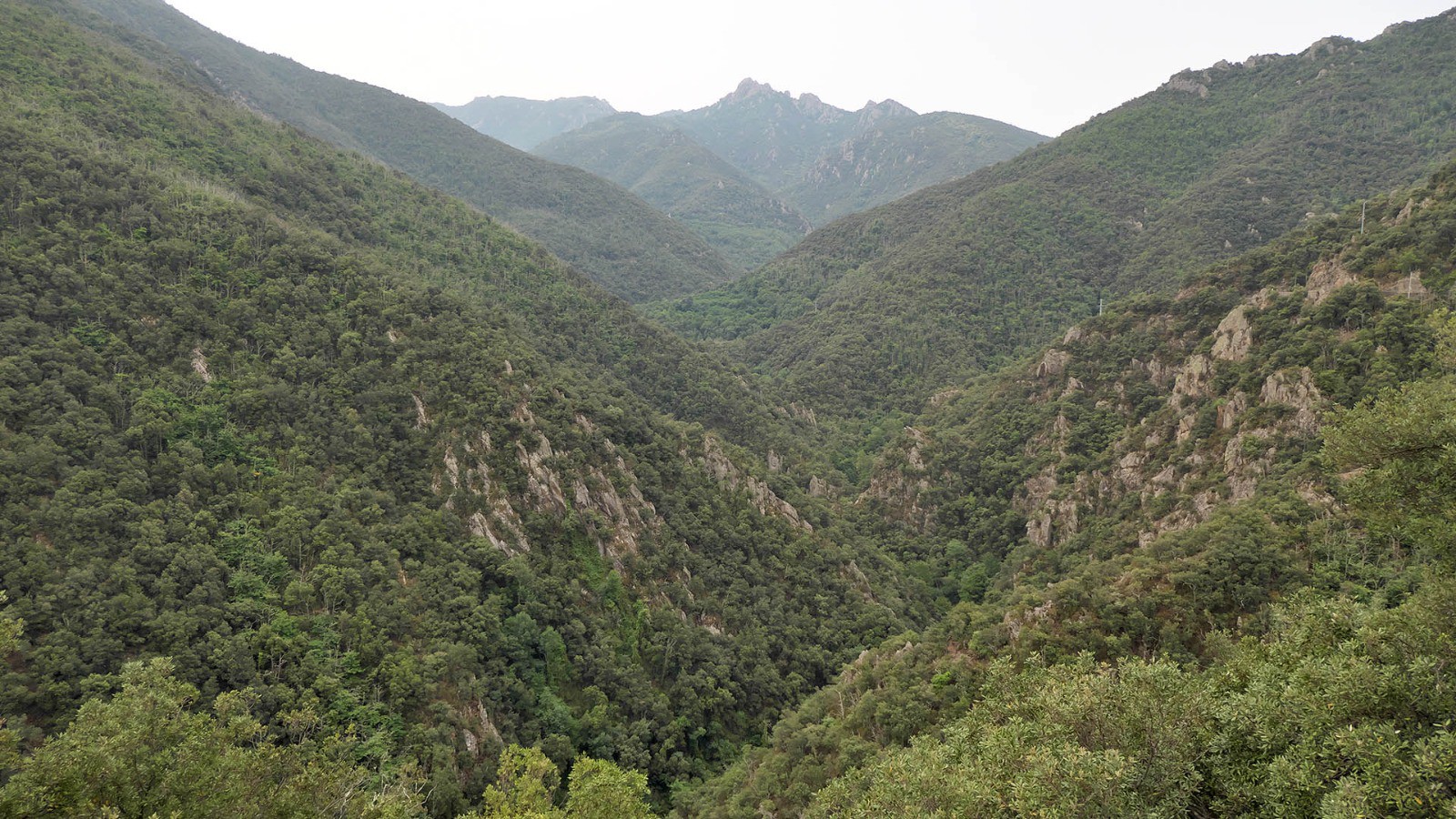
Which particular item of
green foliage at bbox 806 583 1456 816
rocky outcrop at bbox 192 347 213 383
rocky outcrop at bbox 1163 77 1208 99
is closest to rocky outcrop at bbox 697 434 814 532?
rocky outcrop at bbox 192 347 213 383

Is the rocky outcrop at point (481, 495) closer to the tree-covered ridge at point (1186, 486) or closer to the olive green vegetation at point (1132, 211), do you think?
the tree-covered ridge at point (1186, 486)

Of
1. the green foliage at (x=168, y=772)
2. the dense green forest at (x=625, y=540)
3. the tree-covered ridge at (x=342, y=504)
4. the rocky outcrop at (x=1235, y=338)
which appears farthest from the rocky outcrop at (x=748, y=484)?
the green foliage at (x=168, y=772)

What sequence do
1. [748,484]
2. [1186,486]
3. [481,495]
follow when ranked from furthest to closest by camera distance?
1. [748,484]
2. [481,495]
3. [1186,486]

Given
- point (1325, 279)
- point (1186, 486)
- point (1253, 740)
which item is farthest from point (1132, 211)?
point (1253, 740)

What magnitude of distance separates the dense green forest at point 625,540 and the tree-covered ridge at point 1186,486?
37 centimetres

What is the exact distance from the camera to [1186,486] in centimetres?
6706

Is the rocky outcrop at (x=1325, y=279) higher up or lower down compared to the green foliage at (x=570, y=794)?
higher up

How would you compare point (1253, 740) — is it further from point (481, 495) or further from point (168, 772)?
point (481, 495)

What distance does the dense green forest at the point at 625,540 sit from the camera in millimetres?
26172

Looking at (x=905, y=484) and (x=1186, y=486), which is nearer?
(x=1186, y=486)

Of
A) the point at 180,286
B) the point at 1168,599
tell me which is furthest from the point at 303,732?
the point at 1168,599

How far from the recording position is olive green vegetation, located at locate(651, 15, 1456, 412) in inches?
5399

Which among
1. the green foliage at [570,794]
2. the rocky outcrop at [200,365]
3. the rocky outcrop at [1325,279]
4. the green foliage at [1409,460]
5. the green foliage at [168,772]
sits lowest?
the green foliage at [570,794]

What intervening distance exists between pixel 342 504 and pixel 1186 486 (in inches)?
3366
